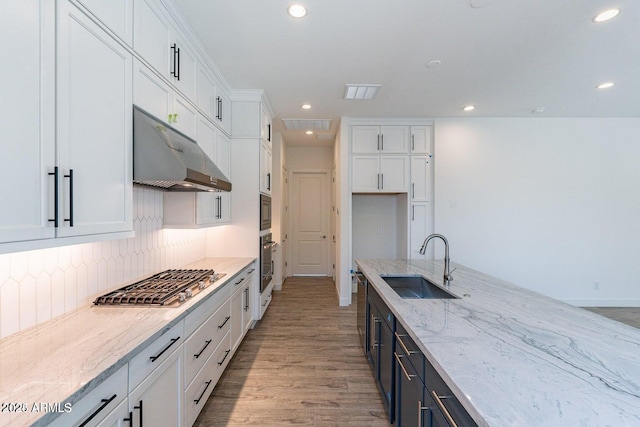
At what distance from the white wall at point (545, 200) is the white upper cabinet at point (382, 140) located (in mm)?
531

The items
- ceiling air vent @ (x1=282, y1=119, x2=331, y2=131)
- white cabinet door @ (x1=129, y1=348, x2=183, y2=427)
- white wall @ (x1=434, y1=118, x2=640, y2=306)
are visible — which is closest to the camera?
white cabinet door @ (x1=129, y1=348, x2=183, y2=427)

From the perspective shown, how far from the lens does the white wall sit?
4.33 metres

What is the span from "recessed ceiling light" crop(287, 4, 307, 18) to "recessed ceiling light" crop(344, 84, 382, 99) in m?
1.26

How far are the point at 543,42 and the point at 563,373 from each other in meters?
2.82

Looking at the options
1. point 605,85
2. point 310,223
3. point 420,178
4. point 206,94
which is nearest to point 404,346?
point 206,94

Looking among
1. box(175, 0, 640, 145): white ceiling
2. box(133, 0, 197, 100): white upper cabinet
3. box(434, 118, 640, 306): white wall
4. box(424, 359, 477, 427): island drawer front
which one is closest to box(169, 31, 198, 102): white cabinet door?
box(133, 0, 197, 100): white upper cabinet

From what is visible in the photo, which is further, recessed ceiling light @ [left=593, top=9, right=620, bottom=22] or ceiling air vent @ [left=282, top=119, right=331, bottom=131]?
ceiling air vent @ [left=282, top=119, right=331, bottom=131]

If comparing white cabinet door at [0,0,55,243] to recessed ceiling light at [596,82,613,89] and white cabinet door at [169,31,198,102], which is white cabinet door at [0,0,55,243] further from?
recessed ceiling light at [596,82,613,89]

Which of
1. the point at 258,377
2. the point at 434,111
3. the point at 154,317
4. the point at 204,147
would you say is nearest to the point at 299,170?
the point at 434,111

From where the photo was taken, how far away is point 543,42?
243cm

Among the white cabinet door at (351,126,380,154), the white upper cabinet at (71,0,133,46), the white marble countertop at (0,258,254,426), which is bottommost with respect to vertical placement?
the white marble countertop at (0,258,254,426)

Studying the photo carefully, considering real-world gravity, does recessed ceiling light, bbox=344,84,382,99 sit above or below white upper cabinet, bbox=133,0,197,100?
above

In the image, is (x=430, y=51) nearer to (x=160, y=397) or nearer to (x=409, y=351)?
(x=409, y=351)

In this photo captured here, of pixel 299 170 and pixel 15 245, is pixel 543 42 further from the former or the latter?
pixel 299 170
